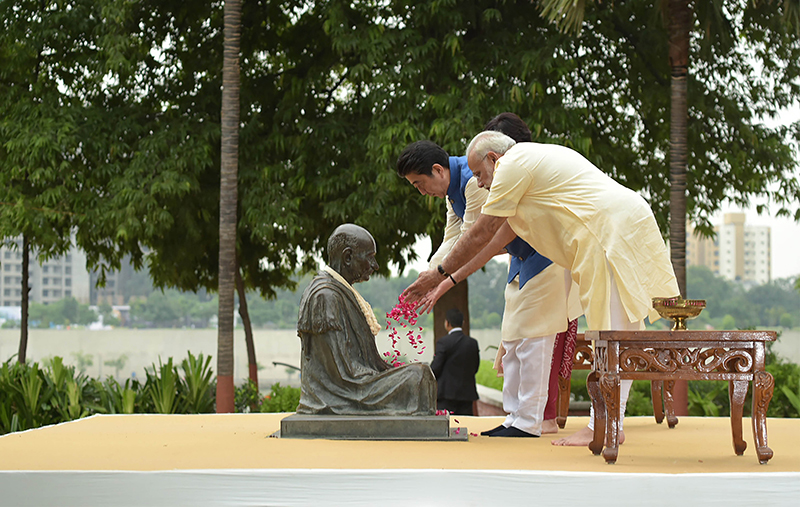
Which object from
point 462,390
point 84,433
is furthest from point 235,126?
point 84,433

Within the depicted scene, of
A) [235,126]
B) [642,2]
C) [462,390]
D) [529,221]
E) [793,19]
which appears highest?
[642,2]

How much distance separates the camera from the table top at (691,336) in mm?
3234

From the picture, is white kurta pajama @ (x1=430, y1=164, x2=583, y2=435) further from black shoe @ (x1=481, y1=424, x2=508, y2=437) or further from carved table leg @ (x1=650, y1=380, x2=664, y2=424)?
carved table leg @ (x1=650, y1=380, x2=664, y2=424)

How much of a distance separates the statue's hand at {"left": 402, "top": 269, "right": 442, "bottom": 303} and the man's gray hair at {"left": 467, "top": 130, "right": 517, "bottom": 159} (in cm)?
64

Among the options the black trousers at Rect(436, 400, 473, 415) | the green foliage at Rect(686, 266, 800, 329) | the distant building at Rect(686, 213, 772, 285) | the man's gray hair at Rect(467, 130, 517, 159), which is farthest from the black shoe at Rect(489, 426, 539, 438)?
the distant building at Rect(686, 213, 772, 285)

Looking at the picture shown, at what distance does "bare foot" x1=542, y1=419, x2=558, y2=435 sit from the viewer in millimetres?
4359

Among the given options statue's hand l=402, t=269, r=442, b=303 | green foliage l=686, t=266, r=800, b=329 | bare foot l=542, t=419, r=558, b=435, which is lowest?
green foliage l=686, t=266, r=800, b=329

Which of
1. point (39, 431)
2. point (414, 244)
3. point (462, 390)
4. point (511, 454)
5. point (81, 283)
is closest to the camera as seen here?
point (511, 454)

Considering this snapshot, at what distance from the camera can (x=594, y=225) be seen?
3.64m

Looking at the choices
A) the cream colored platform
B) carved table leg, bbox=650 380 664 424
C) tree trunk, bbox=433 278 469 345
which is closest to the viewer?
the cream colored platform

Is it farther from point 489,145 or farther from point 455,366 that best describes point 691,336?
point 455,366

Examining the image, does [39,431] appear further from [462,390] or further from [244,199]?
[244,199]

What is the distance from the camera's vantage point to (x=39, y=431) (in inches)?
177

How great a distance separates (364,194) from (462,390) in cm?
247
